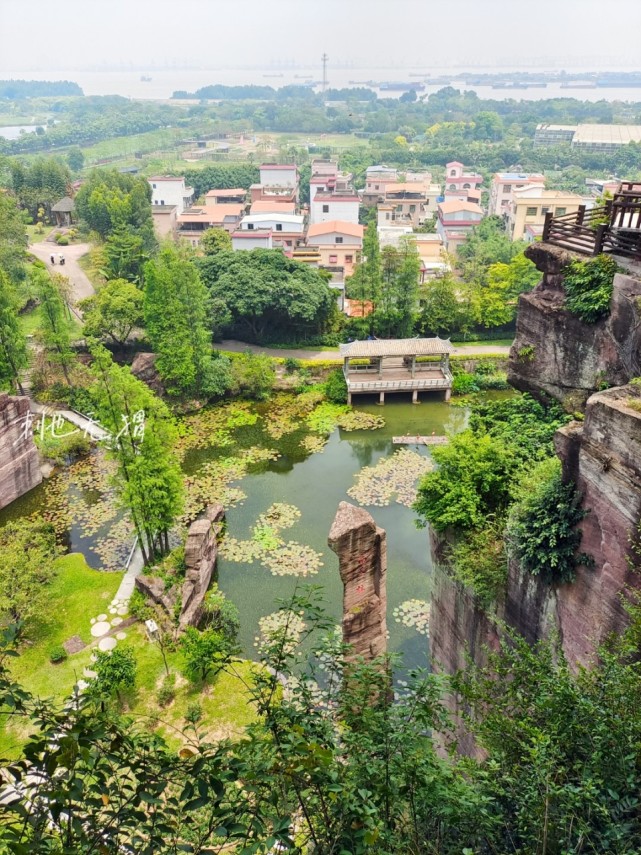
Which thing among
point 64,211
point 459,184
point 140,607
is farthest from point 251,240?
point 459,184

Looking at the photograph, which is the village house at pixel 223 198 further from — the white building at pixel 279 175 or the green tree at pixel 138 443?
the green tree at pixel 138 443

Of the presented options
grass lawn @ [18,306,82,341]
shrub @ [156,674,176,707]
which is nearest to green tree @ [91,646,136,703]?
shrub @ [156,674,176,707]

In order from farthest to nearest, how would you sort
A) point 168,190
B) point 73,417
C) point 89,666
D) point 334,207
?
point 168,190
point 334,207
point 73,417
point 89,666

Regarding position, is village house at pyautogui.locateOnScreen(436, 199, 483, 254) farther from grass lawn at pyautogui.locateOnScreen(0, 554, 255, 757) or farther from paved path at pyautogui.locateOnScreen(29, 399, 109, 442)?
grass lawn at pyautogui.locateOnScreen(0, 554, 255, 757)

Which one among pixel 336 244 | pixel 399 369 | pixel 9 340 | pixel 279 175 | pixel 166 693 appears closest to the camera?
pixel 166 693

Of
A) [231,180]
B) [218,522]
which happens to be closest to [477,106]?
[231,180]

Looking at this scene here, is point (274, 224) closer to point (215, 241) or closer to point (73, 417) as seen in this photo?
point (215, 241)
